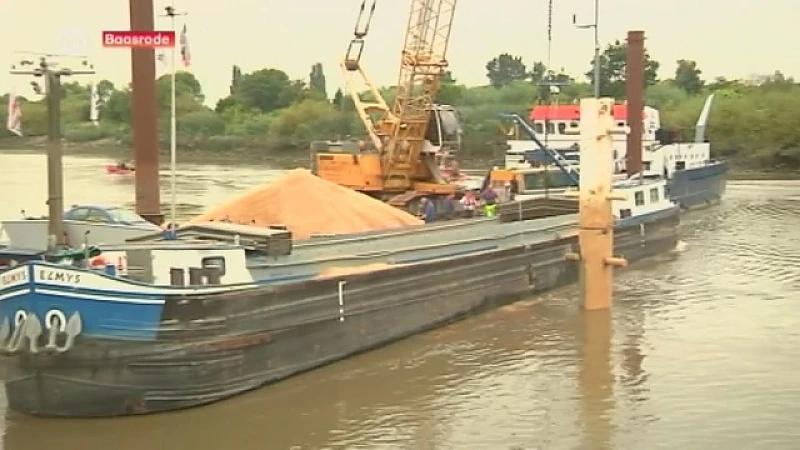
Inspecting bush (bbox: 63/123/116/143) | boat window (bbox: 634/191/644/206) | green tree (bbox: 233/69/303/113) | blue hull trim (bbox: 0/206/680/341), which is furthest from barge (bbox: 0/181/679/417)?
green tree (bbox: 233/69/303/113)

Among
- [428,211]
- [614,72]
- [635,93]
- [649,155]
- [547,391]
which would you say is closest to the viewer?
[547,391]

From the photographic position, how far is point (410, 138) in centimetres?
3284

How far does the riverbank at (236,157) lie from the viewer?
69.5 meters

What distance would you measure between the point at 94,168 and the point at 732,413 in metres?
67.5

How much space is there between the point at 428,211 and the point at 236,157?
231 feet

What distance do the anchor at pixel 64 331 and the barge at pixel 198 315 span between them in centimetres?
1

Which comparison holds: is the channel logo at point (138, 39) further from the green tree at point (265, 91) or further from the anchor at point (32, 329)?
the green tree at point (265, 91)


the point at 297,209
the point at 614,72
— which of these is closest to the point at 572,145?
the point at 297,209

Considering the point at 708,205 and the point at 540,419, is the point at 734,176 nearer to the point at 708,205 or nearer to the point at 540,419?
the point at 708,205

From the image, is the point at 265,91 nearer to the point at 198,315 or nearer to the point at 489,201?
the point at 489,201

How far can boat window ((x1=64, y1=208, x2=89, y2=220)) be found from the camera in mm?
20453

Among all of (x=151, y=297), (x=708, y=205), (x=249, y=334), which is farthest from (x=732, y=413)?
(x=708, y=205)

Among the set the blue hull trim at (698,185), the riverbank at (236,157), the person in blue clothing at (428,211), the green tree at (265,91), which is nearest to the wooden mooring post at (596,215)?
the person in blue clothing at (428,211)

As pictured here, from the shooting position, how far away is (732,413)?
14.1m
